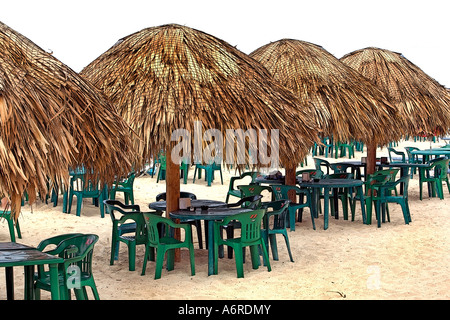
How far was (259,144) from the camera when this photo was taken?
7207 millimetres

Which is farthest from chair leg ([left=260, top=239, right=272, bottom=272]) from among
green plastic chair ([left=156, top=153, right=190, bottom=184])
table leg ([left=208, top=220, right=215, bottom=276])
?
green plastic chair ([left=156, top=153, right=190, bottom=184])

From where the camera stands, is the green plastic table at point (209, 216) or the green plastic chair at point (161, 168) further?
the green plastic chair at point (161, 168)

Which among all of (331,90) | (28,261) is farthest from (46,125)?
(331,90)

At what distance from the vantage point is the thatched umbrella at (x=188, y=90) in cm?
698

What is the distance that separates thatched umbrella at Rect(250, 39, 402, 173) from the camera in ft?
33.7

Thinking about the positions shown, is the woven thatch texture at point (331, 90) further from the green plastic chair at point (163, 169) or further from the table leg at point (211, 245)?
the green plastic chair at point (163, 169)

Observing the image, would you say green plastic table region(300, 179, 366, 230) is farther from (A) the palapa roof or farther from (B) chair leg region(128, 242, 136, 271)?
(B) chair leg region(128, 242, 136, 271)

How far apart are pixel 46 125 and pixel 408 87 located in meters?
9.50

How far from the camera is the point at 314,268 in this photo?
A: 25.2 feet

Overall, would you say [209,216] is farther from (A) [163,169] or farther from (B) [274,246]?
(A) [163,169]

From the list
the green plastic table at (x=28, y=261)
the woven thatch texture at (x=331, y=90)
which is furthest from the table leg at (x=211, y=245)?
the woven thatch texture at (x=331, y=90)

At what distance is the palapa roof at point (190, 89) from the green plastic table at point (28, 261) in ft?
6.74

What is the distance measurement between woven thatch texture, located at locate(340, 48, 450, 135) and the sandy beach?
2.20 m

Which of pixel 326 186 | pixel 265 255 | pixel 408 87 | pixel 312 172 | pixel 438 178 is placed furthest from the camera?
pixel 438 178
